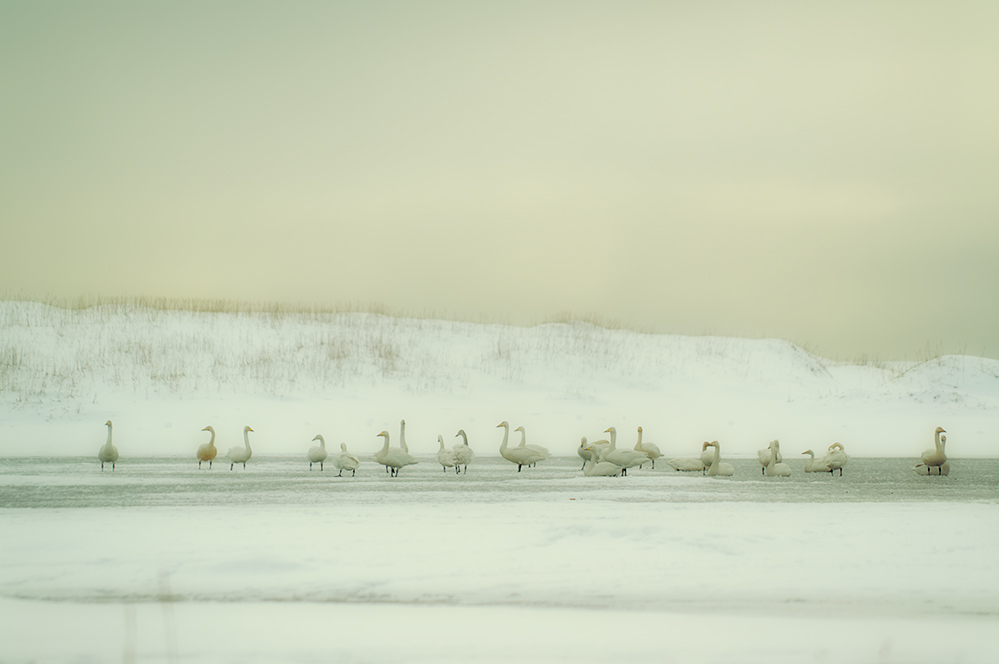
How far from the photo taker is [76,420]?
24516 mm

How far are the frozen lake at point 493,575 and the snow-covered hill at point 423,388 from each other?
10415mm

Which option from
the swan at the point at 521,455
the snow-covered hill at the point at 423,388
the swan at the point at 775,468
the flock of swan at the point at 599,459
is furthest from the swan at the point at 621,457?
the snow-covered hill at the point at 423,388

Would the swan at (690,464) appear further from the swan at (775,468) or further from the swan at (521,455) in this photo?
the swan at (521,455)

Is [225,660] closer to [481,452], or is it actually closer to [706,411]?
[481,452]

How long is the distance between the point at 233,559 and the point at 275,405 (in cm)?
1932

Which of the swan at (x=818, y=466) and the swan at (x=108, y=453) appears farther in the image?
the swan at (x=818, y=466)

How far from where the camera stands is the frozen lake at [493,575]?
6.58 meters

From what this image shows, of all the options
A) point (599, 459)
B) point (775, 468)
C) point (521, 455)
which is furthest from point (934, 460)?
point (521, 455)

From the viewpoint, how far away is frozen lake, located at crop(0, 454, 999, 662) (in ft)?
21.6

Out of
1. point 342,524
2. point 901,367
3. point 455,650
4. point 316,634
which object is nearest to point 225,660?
point 316,634

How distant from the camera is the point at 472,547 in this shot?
30.1ft

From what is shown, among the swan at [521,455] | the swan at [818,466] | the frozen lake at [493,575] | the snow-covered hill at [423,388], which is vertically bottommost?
the frozen lake at [493,575]

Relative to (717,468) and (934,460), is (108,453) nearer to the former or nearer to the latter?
(717,468)

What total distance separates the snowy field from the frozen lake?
3cm
